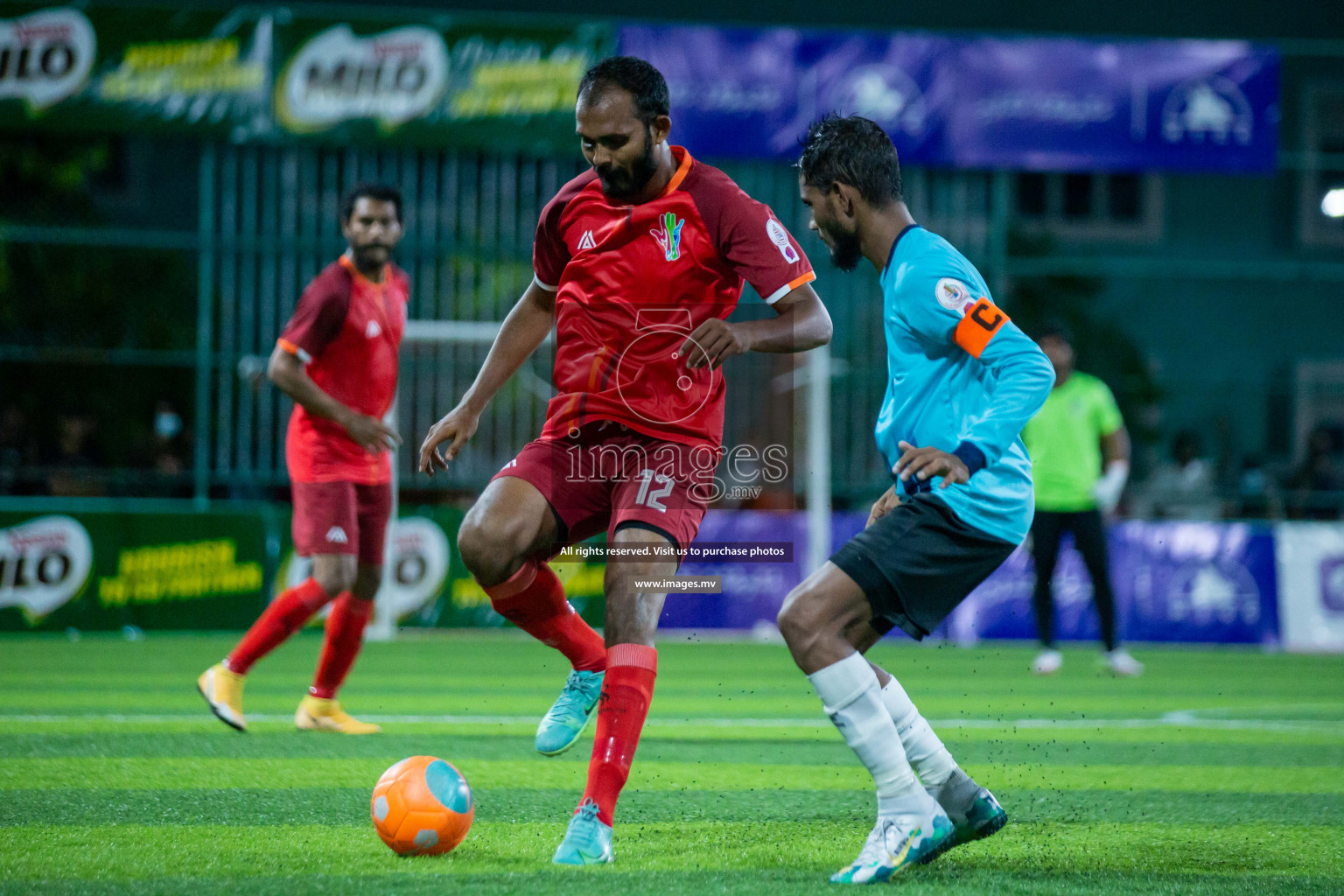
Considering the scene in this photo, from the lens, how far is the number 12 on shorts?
4.09m

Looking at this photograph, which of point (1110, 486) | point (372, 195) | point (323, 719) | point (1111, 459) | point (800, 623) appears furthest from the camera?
point (1111, 459)

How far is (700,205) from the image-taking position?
4312 millimetres

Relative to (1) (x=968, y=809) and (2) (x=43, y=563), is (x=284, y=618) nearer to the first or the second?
(1) (x=968, y=809)

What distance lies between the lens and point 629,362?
14.2 feet

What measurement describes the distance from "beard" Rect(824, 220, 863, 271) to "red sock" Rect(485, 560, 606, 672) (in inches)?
52.8

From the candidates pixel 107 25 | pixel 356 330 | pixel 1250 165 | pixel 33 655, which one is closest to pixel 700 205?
pixel 356 330

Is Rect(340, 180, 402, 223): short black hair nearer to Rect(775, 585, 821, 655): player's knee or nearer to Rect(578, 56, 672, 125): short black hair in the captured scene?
Rect(578, 56, 672, 125): short black hair

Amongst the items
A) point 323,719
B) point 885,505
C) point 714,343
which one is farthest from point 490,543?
point 323,719

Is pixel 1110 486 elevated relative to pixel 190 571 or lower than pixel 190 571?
elevated

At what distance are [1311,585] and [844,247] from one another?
10732 millimetres

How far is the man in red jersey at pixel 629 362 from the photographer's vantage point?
4.07m

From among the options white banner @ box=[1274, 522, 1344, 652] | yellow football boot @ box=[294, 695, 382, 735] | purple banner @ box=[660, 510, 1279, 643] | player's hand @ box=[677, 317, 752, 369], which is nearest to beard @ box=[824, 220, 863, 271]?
player's hand @ box=[677, 317, 752, 369]

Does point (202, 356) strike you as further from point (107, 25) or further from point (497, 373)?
point (497, 373)

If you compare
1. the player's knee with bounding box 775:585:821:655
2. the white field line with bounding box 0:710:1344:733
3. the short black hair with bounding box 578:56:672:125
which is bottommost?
the white field line with bounding box 0:710:1344:733
